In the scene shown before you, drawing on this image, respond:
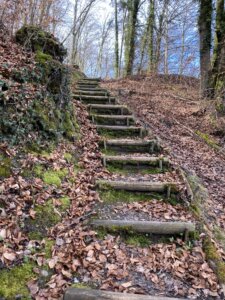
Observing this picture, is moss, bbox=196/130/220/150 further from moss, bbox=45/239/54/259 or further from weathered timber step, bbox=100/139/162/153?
moss, bbox=45/239/54/259

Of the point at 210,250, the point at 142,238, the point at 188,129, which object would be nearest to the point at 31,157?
the point at 142,238

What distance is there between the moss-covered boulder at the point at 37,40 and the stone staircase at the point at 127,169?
194cm

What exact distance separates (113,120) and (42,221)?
4.54 meters

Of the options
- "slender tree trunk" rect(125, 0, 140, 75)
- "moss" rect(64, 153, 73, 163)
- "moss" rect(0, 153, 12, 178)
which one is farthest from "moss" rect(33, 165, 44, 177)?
"slender tree trunk" rect(125, 0, 140, 75)

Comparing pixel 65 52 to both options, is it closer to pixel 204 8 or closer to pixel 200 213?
pixel 200 213

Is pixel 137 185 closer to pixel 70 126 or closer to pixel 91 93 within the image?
pixel 70 126

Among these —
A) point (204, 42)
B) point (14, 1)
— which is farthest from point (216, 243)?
point (204, 42)

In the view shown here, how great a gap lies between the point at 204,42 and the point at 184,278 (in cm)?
972

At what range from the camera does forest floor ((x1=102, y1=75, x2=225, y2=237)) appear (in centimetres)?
540

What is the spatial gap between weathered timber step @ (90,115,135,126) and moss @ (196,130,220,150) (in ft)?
6.88

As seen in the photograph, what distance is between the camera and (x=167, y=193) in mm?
4516

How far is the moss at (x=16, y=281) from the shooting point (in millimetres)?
2545

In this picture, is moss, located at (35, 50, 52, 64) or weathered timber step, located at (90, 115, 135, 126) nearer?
moss, located at (35, 50, 52, 64)

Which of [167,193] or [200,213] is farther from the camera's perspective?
[167,193]
